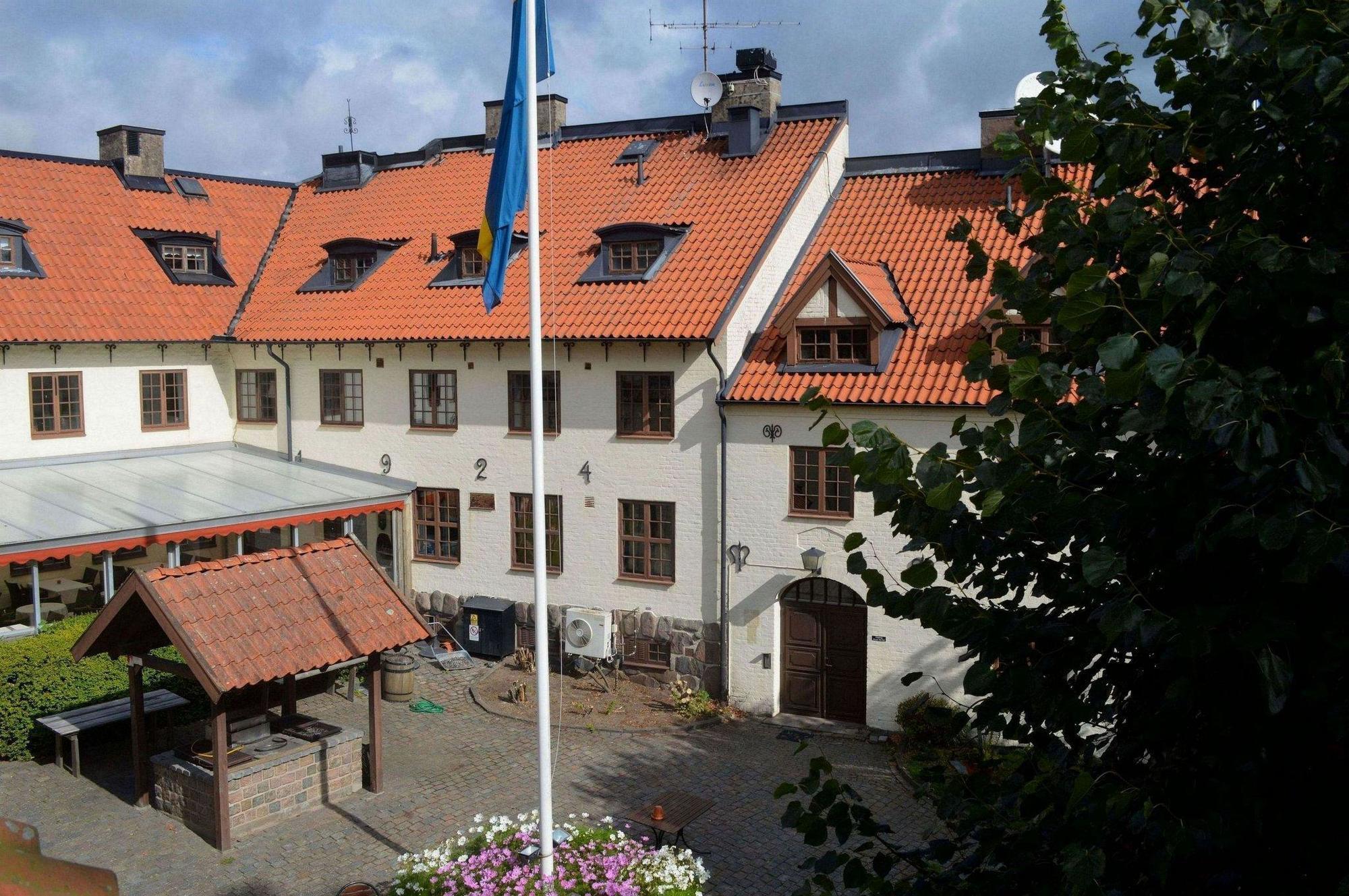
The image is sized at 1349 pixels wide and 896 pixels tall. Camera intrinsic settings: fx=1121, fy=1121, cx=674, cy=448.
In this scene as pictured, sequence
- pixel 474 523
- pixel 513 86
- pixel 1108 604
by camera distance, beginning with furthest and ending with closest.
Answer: pixel 474 523, pixel 513 86, pixel 1108 604

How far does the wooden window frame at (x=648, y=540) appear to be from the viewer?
2022 centimetres

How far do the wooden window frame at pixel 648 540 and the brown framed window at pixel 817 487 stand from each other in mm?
2436

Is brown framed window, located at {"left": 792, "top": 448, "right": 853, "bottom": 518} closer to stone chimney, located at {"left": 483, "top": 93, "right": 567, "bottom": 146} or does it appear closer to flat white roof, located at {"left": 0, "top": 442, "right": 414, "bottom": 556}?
flat white roof, located at {"left": 0, "top": 442, "right": 414, "bottom": 556}

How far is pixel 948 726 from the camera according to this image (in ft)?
16.7

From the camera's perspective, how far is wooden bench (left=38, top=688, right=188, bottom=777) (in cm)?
1630

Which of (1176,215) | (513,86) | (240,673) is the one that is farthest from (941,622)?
(240,673)

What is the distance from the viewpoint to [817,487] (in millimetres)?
18750

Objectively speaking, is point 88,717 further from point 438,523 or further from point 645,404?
point 645,404

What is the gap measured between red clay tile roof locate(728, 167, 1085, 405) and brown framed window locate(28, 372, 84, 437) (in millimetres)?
13611

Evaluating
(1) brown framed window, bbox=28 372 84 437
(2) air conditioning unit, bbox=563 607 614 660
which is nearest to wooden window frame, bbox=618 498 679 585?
(2) air conditioning unit, bbox=563 607 614 660

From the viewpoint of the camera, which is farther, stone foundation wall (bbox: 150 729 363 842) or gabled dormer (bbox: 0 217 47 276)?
gabled dormer (bbox: 0 217 47 276)

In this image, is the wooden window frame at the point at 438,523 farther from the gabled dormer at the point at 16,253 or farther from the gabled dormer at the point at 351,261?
the gabled dormer at the point at 16,253

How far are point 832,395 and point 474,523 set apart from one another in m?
8.18

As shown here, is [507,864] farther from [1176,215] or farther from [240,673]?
[1176,215]
